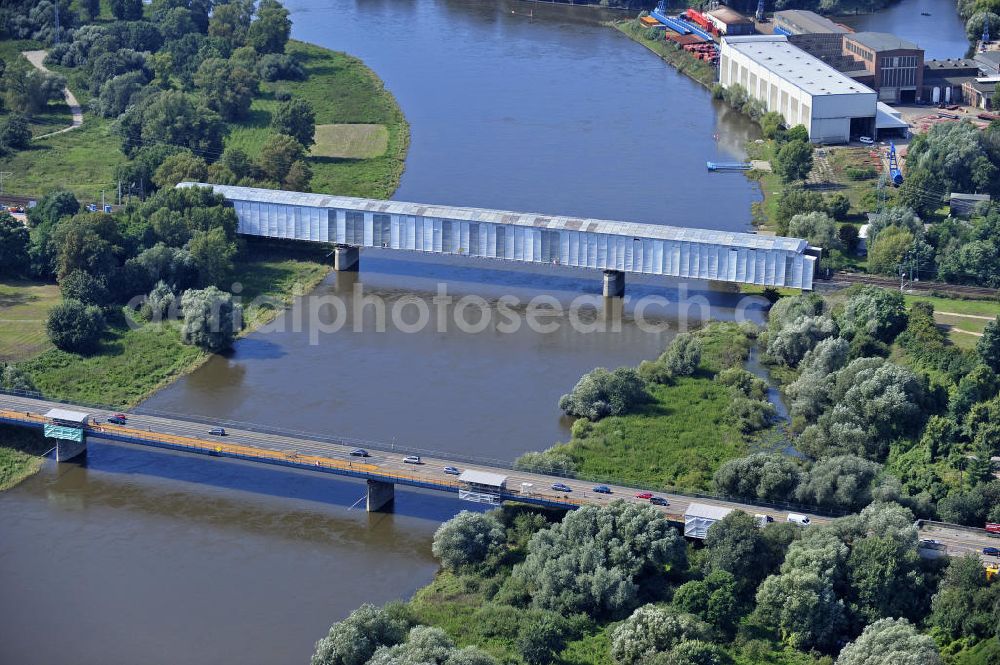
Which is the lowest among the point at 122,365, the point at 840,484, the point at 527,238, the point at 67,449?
the point at 67,449

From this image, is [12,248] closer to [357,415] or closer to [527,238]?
[357,415]

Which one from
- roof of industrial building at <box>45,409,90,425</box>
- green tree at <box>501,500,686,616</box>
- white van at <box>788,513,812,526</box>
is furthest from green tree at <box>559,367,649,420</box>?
roof of industrial building at <box>45,409,90,425</box>

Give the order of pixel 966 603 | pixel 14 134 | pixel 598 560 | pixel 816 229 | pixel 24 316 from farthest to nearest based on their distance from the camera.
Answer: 1. pixel 14 134
2. pixel 816 229
3. pixel 24 316
4. pixel 598 560
5. pixel 966 603

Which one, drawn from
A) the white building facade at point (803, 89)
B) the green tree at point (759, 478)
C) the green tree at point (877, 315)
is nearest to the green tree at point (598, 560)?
the green tree at point (759, 478)

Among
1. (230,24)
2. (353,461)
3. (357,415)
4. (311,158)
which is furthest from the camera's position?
(230,24)

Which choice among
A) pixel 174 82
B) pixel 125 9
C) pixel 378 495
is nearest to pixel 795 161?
pixel 378 495

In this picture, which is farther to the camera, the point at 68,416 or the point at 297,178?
the point at 297,178

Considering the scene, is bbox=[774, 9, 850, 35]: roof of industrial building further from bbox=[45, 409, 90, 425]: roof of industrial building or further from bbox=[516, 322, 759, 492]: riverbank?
bbox=[45, 409, 90, 425]: roof of industrial building
